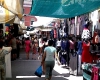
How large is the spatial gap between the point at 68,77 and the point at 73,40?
331cm

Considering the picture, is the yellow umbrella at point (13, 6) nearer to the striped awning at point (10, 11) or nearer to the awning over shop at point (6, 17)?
the striped awning at point (10, 11)

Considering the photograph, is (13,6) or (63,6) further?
(13,6)

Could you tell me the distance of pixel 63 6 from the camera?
27.0 ft

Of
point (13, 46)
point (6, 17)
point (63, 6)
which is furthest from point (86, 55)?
point (13, 46)

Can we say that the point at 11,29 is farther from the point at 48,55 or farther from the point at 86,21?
the point at 48,55

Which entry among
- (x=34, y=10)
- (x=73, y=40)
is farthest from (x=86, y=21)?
(x=34, y=10)

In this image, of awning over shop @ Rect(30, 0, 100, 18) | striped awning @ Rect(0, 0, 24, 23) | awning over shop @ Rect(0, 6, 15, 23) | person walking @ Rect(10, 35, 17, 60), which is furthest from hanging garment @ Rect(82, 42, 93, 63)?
person walking @ Rect(10, 35, 17, 60)

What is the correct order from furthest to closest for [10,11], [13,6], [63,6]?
[13,6] < [10,11] < [63,6]

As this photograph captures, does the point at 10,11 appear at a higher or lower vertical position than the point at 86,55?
higher

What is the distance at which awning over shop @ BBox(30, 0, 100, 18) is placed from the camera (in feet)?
25.7

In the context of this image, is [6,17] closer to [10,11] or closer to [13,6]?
[10,11]

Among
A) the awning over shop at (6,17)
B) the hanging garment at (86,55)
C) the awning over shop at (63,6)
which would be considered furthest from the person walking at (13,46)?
the awning over shop at (63,6)

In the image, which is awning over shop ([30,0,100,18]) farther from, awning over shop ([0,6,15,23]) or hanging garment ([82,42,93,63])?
hanging garment ([82,42,93,63])

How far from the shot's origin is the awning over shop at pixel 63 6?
7829 mm
